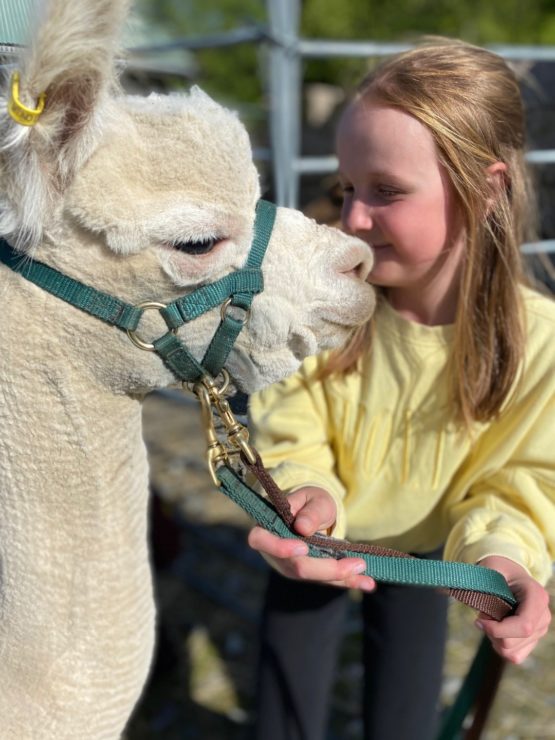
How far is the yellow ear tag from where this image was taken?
0.81 metres

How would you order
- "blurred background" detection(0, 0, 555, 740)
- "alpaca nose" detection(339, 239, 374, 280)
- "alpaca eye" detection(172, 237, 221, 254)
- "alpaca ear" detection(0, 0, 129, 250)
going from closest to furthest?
"alpaca ear" detection(0, 0, 129, 250) → "alpaca eye" detection(172, 237, 221, 254) → "alpaca nose" detection(339, 239, 374, 280) → "blurred background" detection(0, 0, 555, 740)

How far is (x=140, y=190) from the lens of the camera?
35.5 inches

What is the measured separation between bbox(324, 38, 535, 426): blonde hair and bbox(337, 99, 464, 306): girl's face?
2 centimetres

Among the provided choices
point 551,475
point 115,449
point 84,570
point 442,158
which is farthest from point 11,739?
point 442,158

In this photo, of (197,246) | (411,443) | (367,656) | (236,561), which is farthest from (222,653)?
(197,246)

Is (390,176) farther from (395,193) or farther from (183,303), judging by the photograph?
(183,303)

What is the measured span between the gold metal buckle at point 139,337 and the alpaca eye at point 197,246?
75 millimetres

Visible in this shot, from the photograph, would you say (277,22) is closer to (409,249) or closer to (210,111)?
(409,249)

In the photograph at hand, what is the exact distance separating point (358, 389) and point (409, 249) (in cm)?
28

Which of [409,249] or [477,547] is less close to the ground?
[409,249]

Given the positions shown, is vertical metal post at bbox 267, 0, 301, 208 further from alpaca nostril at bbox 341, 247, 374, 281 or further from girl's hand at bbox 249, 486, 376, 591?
girl's hand at bbox 249, 486, 376, 591

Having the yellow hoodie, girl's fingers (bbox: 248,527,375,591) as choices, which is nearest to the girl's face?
the yellow hoodie

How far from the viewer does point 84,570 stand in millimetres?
1024

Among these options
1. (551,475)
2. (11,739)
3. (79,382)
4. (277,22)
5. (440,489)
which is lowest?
(11,739)
